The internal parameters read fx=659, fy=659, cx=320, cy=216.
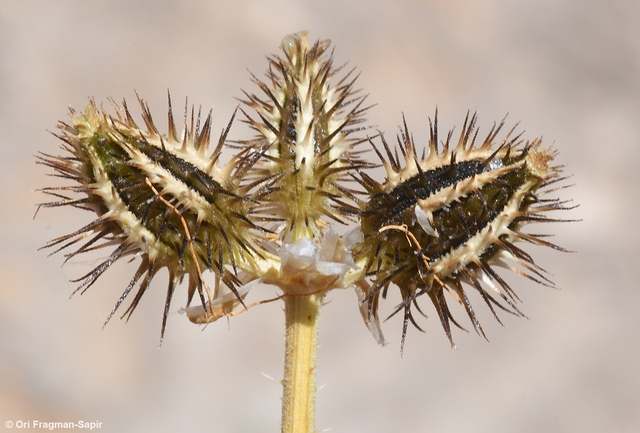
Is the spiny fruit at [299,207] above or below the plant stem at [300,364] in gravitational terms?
above

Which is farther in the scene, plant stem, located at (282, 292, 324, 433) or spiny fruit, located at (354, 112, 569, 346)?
plant stem, located at (282, 292, 324, 433)

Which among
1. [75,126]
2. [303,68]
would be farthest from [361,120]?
[75,126]

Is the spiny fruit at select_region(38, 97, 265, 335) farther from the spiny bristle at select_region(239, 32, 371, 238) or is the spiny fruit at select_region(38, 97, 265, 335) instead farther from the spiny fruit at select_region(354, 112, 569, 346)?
the spiny fruit at select_region(354, 112, 569, 346)

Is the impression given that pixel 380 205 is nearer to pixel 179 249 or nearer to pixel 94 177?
pixel 179 249

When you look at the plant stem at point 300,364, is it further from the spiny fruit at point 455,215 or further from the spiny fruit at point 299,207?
the spiny fruit at point 455,215

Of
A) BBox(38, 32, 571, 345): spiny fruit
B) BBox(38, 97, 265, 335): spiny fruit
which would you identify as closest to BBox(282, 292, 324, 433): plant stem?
BBox(38, 32, 571, 345): spiny fruit

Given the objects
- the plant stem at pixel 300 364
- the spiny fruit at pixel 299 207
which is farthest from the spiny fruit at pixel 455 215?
the plant stem at pixel 300 364

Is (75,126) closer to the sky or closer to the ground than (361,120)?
closer to the ground
